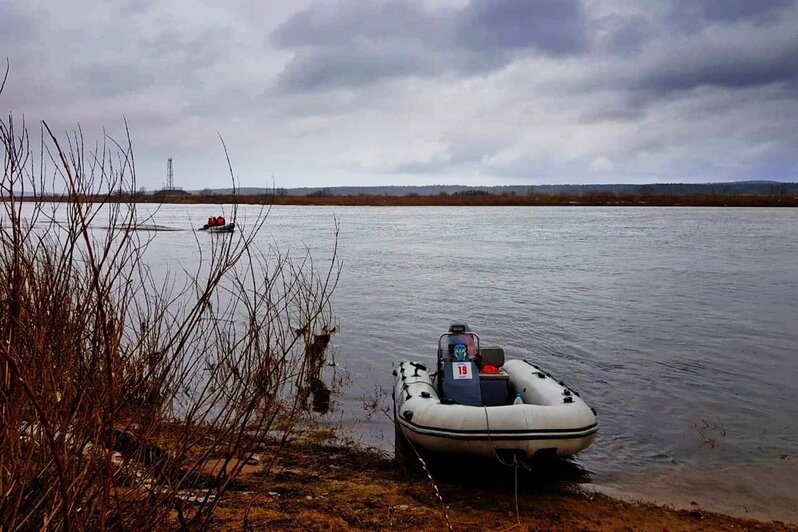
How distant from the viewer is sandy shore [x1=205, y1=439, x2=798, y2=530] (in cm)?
483

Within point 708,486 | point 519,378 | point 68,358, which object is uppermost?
point 68,358

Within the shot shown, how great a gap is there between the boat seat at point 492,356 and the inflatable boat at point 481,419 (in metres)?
0.92

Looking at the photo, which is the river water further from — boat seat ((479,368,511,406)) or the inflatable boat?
boat seat ((479,368,511,406))

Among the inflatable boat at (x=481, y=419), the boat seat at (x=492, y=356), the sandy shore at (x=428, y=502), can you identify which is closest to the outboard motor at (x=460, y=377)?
the inflatable boat at (x=481, y=419)

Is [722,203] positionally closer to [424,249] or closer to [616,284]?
[424,249]

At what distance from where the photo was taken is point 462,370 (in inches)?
274

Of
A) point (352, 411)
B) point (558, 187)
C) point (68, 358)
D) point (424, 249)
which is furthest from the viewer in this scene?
point (558, 187)

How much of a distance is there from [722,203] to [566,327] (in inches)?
3190

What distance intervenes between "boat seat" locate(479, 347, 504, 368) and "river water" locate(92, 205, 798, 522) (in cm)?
147

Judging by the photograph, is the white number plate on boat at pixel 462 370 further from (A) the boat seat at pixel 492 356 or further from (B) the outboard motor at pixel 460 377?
(A) the boat seat at pixel 492 356

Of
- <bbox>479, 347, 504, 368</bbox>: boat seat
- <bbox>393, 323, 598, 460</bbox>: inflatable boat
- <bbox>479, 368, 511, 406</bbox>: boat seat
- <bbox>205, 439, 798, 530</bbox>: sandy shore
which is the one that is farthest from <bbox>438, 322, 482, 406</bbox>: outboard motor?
<bbox>479, 347, 504, 368</bbox>: boat seat

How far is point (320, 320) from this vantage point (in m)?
12.7

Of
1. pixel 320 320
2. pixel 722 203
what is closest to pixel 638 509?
pixel 320 320

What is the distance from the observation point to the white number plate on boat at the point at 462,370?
22.7 ft
